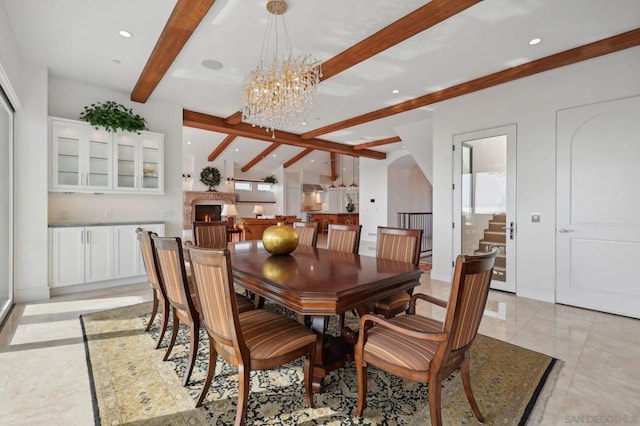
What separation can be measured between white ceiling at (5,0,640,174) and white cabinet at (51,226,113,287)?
2.12 m

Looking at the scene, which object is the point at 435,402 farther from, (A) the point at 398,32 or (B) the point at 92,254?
(B) the point at 92,254

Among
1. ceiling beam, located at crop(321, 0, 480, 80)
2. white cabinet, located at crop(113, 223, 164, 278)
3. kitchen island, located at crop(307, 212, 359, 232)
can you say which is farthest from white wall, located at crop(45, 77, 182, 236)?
kitchen island, located at crop(307, 212, 359, 232)

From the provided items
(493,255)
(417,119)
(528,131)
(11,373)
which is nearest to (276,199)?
(417,119)

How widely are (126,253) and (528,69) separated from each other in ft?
19.2

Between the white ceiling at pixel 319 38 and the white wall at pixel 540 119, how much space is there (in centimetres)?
43

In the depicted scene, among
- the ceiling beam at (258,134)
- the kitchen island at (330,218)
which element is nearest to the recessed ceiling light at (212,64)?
the ceiling beam at (258,134)

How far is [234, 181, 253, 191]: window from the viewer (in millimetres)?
12453

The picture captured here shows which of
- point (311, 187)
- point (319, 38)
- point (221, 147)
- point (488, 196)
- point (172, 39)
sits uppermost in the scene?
point (221, 147)

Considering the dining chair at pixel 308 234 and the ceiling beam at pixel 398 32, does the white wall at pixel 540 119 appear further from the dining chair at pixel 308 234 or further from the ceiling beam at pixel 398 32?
the dining chair at pixel 308 234

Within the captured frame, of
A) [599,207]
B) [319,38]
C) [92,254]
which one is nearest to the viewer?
[319,38]

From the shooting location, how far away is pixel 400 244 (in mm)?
2787

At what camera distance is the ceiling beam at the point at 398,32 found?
2504mm

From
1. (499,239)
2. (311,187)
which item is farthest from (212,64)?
(311,187)

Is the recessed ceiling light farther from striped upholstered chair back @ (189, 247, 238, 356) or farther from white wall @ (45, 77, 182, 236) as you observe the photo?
striped upholstered chair back @ (189, 247, 238, 356)
